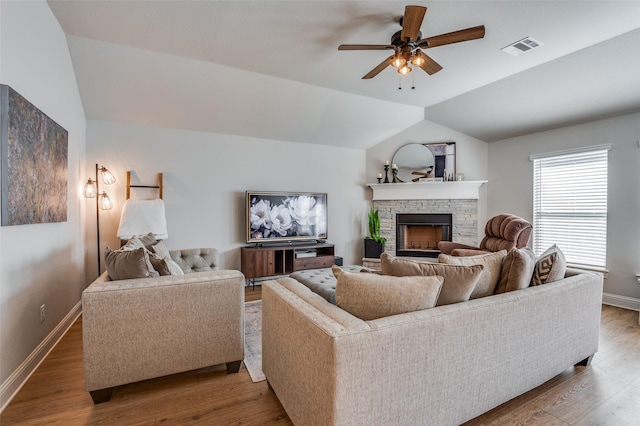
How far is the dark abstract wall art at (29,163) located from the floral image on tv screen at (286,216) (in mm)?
2279

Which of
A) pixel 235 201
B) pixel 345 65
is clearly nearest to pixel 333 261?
pixel 235 201

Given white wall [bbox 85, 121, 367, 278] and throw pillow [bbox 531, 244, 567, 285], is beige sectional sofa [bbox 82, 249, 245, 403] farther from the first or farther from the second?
white wall [bbox 85, 121, 367, 278]

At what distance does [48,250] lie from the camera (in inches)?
94.3

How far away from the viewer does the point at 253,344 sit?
2.54 meters

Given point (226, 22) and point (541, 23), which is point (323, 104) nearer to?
point (226, 22)

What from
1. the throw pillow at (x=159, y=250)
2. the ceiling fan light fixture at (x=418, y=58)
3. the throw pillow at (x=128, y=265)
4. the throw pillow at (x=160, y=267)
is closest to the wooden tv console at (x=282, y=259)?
the throw pillow at (x=159, y=250)

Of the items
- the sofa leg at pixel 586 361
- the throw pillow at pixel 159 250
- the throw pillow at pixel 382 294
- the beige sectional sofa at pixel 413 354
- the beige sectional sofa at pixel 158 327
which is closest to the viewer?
the beige sectional sofa at pixel 413 354

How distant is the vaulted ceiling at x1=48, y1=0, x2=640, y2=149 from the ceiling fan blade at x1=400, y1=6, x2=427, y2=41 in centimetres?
32

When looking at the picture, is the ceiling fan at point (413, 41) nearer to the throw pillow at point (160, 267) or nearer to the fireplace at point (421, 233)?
the throw pillow at point (160, 267)

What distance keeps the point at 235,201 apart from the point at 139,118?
1.65 m

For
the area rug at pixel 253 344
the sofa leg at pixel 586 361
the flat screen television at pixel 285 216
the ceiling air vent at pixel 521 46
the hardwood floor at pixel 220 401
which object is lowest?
the hardwood floor at pixel 220 401

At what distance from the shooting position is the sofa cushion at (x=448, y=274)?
155 cm

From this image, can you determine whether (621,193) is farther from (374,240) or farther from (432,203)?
(374,240)

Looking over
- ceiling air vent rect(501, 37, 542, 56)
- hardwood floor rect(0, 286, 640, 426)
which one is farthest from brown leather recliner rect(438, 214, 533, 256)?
ceiling air vent rect(501, 37, 542, 56)
